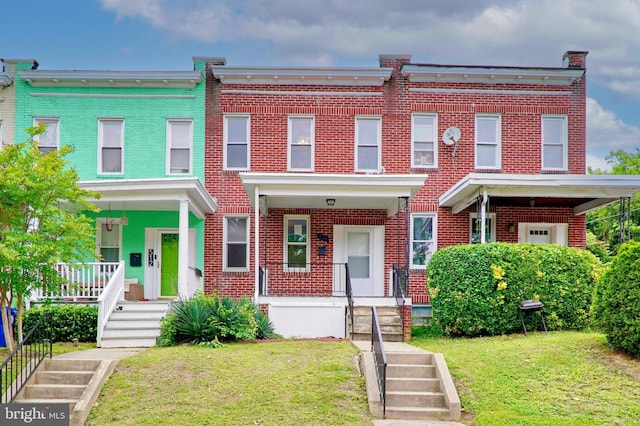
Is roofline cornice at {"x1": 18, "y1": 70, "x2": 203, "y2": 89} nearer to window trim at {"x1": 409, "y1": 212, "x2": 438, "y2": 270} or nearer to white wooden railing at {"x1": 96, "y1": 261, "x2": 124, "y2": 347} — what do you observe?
white wooden railing at {"x1": 96, "y1": 261, "x2": 124, "y2": 347}

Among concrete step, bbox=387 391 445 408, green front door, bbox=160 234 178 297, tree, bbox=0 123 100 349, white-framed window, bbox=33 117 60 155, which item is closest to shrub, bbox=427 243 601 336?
concrete step, bbox=387 391 445 408

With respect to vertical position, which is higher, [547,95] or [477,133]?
[547,95]

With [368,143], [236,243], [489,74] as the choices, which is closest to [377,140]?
[368,143]

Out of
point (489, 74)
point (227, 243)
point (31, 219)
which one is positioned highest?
point (489, 74)

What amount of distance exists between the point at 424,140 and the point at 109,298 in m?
9.69

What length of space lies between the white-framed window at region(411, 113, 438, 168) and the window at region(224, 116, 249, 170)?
485cm

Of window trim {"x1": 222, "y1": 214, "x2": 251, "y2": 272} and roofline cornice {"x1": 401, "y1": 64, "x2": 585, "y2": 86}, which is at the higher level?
roofline cornice {"x1": 401, "y1": 64, "x2": 585, "y2": 86}

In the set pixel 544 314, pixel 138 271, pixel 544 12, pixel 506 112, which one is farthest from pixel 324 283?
pixel 544 12

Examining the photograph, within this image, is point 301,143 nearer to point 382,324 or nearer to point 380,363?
point 382,324

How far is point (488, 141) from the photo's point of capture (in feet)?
56.7

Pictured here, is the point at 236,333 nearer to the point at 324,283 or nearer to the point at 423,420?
the point at 423,420

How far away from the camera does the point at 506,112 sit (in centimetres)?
1720

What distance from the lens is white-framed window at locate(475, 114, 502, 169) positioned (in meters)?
17.2

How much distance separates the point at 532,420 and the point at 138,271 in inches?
475
